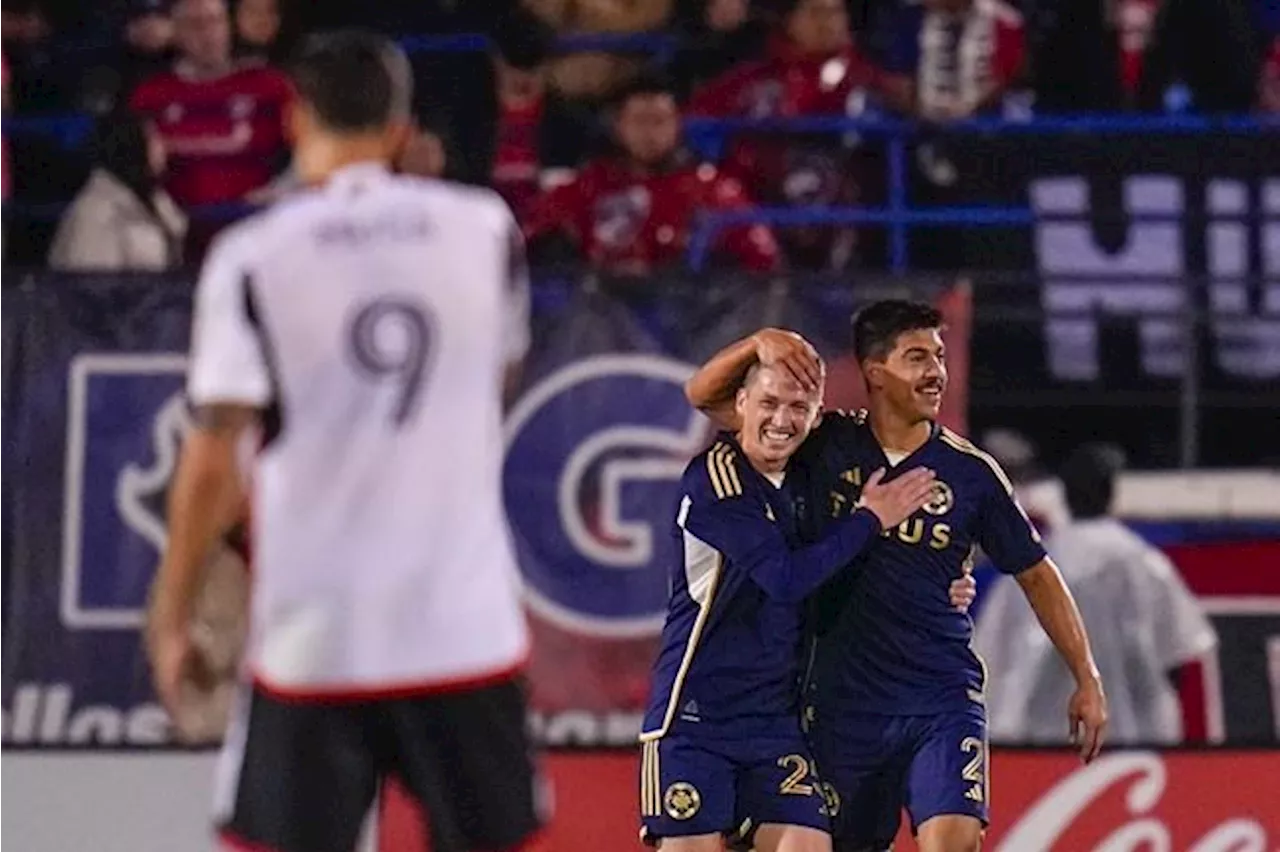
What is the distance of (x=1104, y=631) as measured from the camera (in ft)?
33.1

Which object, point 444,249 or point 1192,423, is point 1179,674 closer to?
point 1192,423

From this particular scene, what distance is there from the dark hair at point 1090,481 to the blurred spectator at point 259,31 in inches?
130

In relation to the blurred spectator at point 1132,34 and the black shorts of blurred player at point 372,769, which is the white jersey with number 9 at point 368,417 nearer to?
the black shorts of blurred player at point 372,769

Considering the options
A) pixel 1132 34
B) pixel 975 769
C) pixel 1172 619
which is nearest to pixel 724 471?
pixel 975 769

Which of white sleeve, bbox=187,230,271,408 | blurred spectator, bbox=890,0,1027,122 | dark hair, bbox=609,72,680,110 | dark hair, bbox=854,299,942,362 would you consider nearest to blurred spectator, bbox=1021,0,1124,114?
blurred spectator, bbox=890,0,1027,122

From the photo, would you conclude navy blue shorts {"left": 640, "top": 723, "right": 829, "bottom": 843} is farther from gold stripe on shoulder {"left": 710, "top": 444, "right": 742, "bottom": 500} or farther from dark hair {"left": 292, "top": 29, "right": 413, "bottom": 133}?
dark hair {"left": 292, "top": 29, "right": 413, "bottom": 133}

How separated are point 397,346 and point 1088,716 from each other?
266 cm

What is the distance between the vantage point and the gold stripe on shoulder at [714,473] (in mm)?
7094

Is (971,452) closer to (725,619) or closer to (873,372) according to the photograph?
(873,372)

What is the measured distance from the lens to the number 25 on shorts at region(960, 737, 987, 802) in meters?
7.14

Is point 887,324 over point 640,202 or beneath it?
beneath

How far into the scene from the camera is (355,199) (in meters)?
5.05

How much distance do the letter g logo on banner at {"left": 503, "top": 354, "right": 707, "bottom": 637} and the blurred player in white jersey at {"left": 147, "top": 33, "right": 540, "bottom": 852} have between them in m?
4.65

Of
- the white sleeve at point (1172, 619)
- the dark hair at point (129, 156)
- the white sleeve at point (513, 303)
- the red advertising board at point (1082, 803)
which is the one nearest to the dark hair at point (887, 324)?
the red advertising board at point (1082, 803)
